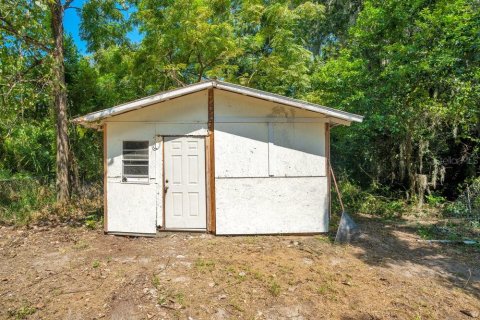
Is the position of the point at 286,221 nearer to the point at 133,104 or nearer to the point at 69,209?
the point at 133,104

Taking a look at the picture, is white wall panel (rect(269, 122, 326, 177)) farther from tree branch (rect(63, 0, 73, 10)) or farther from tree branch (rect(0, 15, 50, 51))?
tree branch (rect(63, 0, 73, 10))

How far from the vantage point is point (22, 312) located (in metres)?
3.73

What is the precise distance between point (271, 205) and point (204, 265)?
7.03 ft

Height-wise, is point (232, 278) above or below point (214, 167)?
below

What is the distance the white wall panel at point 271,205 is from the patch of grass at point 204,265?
4.34 feet

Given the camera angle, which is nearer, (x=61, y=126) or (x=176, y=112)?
(x=176, y=112)

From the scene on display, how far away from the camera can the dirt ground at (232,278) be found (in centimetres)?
381

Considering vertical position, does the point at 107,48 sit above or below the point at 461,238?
above

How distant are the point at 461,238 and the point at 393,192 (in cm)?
396

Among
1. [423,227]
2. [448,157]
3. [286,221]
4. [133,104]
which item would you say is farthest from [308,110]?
[448,157]

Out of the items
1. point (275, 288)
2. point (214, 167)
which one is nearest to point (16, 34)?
point (214, 167)

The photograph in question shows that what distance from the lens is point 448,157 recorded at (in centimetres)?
1014

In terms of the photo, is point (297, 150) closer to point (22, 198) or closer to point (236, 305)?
point (236, 305)

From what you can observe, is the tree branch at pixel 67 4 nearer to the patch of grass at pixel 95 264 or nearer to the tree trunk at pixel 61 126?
the tree trunk at pixel 61 126
